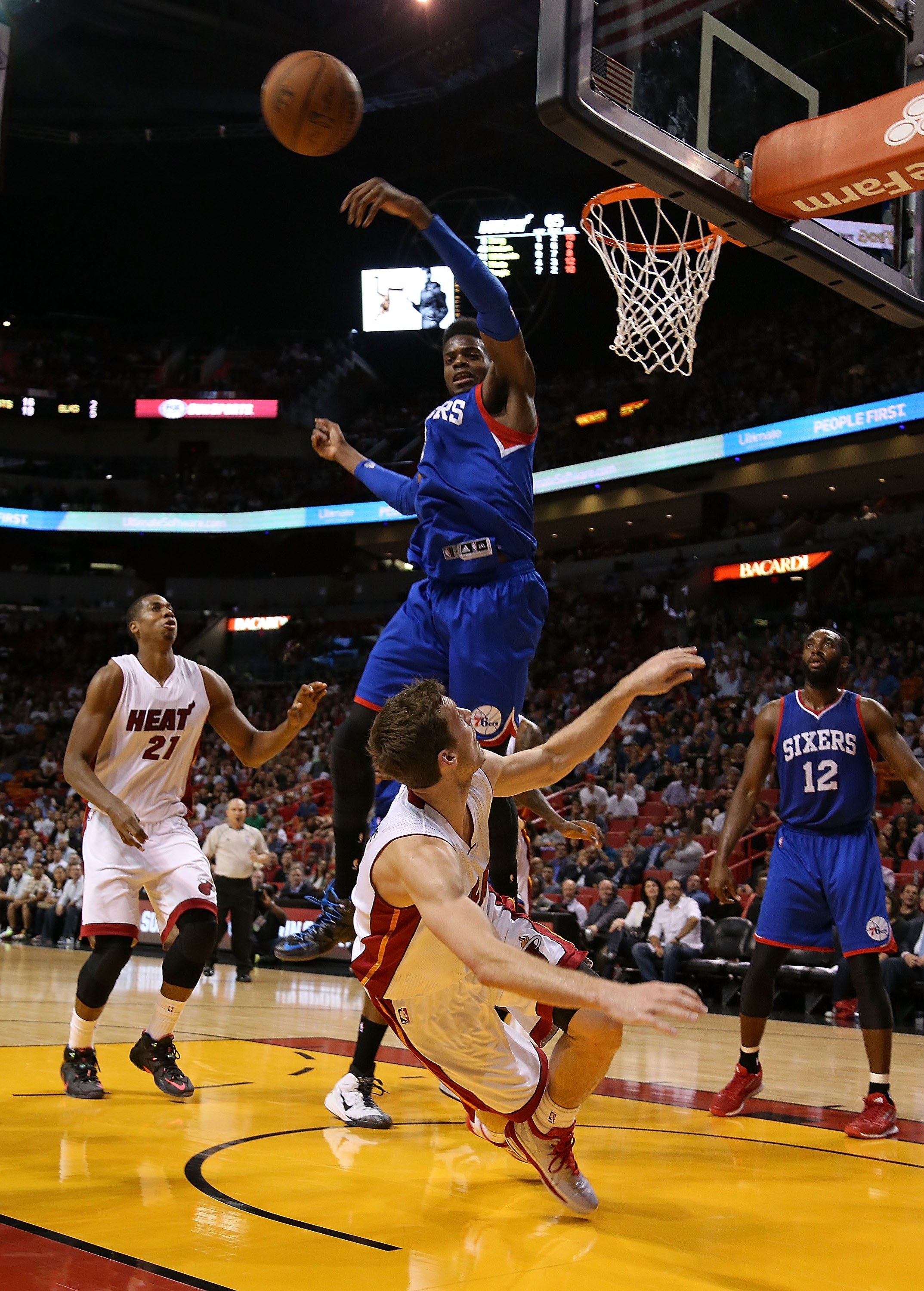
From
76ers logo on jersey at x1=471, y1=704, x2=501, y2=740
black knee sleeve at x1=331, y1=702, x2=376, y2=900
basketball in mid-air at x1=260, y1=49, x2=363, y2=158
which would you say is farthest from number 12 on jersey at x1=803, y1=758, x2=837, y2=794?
basketball in mid-air at x1=260, y1=49, x2=363, y2=158

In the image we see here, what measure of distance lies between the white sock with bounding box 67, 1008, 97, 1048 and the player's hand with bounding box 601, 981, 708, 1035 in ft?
10.5

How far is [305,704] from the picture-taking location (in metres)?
5.12

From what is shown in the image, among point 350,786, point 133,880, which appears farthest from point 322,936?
point 133,880

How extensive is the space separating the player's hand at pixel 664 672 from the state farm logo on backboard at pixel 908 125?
2555 mm

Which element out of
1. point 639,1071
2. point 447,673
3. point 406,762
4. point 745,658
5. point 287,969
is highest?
point 745,658

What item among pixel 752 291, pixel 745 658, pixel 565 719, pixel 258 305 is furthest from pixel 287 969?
pixel 258 305

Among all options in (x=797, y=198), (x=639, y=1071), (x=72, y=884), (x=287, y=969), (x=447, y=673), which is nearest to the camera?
(x=447, y=673)

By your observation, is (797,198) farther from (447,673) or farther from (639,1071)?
(639,1071)

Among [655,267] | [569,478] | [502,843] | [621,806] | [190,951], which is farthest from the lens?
[569,478]

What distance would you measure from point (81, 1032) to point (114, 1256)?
7.91ft

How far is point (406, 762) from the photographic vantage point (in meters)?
3.13

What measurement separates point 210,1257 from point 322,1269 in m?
0.26

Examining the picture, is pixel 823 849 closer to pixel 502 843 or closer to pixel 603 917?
pixel 502 843

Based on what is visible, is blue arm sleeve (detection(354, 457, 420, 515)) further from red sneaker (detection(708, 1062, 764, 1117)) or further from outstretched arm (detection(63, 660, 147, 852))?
red sneaker (detection(708, 1062, 764, 1117))
